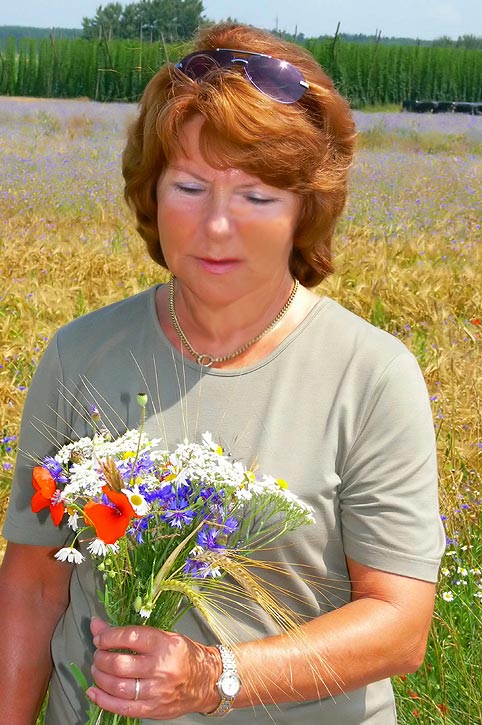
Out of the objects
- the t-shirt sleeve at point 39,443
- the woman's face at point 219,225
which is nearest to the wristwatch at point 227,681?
the t-shirt sleeve at point 39,443

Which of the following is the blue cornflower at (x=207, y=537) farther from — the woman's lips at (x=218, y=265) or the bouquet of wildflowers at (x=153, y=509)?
the woman's lips at (x=218, y=265)

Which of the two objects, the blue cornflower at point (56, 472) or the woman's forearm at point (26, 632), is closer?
the blue cornflower at point (56, 472)

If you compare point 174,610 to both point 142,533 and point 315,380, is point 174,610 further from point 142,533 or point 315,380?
point 315,380

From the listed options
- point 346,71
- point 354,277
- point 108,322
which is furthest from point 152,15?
point 108,322

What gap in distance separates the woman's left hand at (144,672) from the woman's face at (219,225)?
0.68 metres

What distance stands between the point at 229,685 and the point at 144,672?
0.15m

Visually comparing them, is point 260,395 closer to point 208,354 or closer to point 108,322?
point 208,354

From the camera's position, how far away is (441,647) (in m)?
2.54

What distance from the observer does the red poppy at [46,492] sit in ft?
4.34

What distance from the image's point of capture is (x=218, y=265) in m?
1.79

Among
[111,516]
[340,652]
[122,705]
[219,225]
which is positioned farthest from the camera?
[219,225]

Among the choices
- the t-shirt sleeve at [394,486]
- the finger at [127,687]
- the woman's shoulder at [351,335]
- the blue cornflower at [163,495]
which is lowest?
the finger at [127,687]

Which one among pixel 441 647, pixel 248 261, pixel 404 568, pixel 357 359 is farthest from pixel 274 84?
pixel 441 647

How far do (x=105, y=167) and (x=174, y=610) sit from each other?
9830mm
